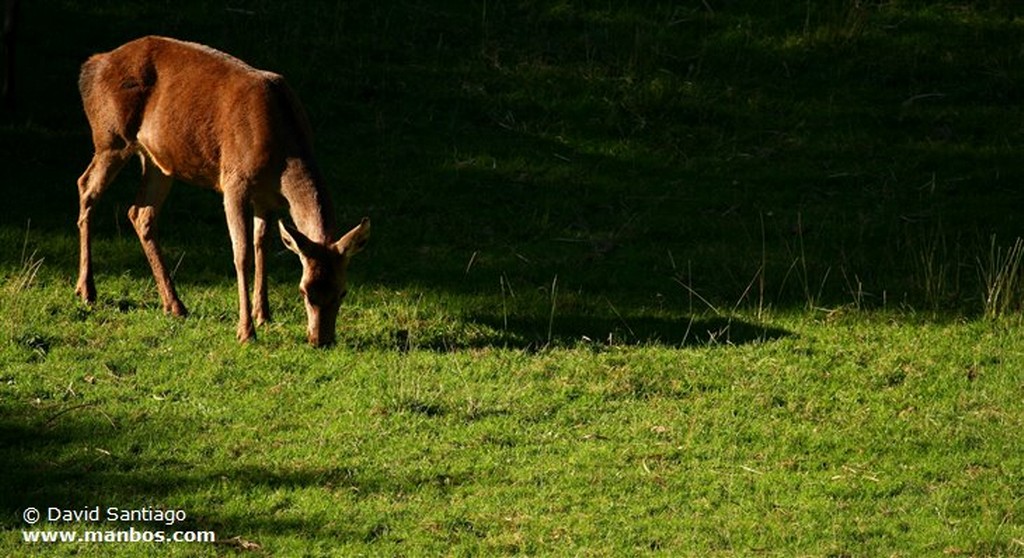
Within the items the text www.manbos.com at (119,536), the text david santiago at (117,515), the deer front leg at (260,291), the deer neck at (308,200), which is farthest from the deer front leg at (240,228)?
the text www.manbos.com at (119,536)

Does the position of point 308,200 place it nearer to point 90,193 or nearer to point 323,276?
point 323,276

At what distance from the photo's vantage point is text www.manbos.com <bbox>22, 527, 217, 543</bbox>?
916 cm

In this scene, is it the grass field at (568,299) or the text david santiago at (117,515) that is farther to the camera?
the grass field at (568,299)

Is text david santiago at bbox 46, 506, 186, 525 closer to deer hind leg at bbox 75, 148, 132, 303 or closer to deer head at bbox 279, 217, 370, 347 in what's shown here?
deer head at bbox 279, 217, 370, 347

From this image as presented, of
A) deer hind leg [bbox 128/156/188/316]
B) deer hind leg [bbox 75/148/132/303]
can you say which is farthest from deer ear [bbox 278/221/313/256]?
deer hind leg [bbox 75/148/132/303]

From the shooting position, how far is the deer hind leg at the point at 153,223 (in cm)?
1295

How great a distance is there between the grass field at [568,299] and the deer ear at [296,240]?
718mm

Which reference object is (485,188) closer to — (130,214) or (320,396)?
(130,214)

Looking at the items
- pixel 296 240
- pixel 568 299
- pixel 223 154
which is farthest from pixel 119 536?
pixel 568 299

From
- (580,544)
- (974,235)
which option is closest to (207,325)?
(580,544)

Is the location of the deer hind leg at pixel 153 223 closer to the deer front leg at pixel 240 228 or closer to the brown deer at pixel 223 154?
the brown deer at pixel 223 154

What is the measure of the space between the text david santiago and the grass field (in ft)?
0.28

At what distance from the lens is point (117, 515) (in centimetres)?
948

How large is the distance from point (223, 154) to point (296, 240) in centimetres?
114
